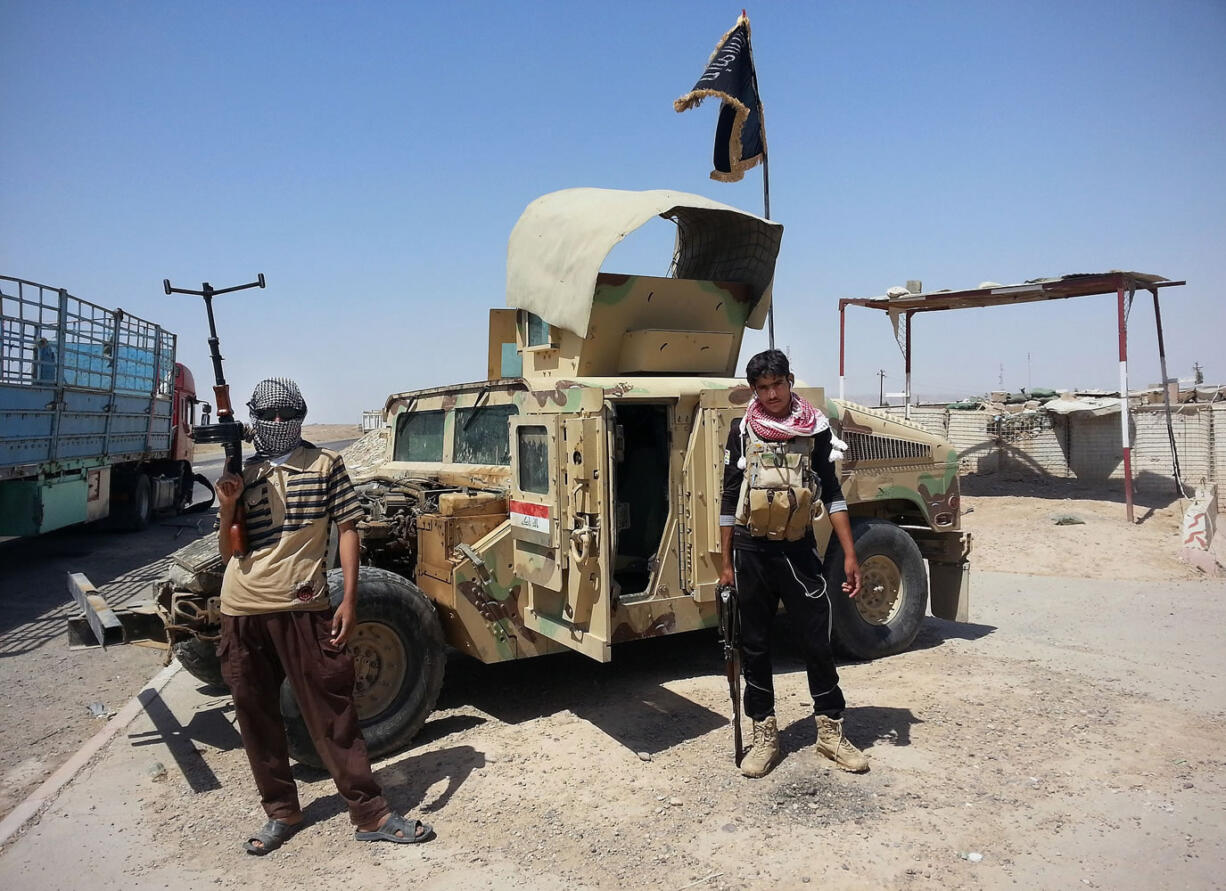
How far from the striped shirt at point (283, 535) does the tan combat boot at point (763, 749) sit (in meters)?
2.05

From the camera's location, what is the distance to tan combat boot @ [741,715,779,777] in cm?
401

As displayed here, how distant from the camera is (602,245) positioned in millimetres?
5141

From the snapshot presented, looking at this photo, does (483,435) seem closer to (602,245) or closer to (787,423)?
(602,245)

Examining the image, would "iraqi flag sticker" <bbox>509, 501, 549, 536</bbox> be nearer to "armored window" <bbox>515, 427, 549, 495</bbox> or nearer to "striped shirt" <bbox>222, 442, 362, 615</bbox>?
"armored window" <bbox>515, 427, 549, 495</bbox>

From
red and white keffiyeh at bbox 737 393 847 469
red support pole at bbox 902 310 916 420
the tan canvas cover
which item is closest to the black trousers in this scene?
red and white keffiyeh at bbox 737 393 847 469

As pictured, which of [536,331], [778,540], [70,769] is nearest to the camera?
[778,540]

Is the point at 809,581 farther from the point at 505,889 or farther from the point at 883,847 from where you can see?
the point at 505,889

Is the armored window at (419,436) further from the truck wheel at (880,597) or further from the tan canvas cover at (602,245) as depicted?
the truck wheel at (880,597)

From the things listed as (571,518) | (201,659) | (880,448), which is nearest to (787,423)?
(571,518)

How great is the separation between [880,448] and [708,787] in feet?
9.98

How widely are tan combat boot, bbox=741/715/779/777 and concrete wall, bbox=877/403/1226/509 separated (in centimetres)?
894

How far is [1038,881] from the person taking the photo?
3.08m

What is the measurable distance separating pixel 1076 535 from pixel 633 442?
808 centimetres

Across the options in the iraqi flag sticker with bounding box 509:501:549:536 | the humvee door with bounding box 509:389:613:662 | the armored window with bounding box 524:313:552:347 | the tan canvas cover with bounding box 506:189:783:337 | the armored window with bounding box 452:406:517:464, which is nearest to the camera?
the humvee door with bounding box 509:389:613:662
